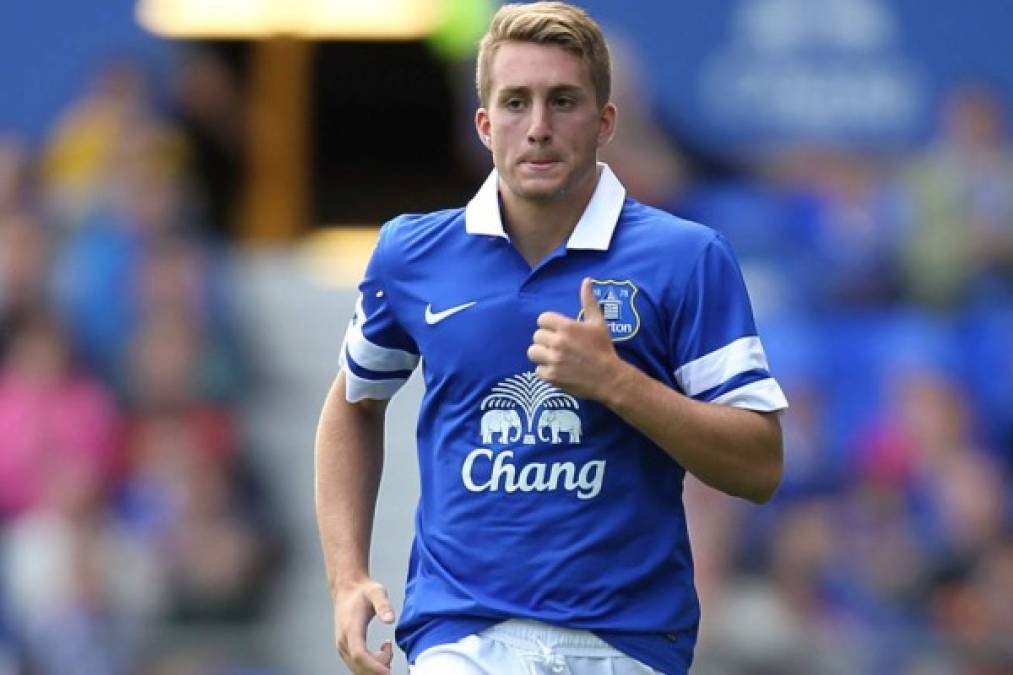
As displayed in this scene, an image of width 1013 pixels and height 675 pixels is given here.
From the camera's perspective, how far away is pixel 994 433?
9.34m

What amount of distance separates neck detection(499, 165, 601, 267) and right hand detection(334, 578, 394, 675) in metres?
0.66

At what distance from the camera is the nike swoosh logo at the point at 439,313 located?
4.15m

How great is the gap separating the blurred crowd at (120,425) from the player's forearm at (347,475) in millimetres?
4853

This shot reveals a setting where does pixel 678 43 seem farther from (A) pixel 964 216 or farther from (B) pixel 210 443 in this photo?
(B) pixel 210 443

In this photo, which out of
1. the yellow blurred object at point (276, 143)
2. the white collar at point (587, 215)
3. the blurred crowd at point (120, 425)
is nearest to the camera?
the white collar at point (587, 215)

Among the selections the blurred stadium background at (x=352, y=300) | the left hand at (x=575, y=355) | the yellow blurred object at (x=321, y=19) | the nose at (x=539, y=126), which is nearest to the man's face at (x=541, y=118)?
the nose at (x=539, y=126)

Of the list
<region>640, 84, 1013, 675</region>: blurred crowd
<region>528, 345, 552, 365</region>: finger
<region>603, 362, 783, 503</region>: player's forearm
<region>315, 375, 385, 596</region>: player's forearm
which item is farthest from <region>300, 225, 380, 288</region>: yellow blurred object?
<region>528, 345, 552, 365</region>: finger

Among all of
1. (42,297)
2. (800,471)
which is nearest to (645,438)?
(800,471)

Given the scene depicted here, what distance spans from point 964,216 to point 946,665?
76.4 inches

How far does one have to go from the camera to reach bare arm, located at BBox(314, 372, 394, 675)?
4.19m

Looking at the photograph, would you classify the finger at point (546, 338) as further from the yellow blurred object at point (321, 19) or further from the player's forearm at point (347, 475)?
the yellow blurred object at point (321, 19)

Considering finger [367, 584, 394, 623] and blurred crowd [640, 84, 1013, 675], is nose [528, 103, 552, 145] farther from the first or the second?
blurred crowd [640, 84, 1013, 675]

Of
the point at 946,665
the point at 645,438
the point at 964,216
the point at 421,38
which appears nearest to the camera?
the point at 645,438

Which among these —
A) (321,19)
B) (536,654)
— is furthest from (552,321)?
(321,19)
